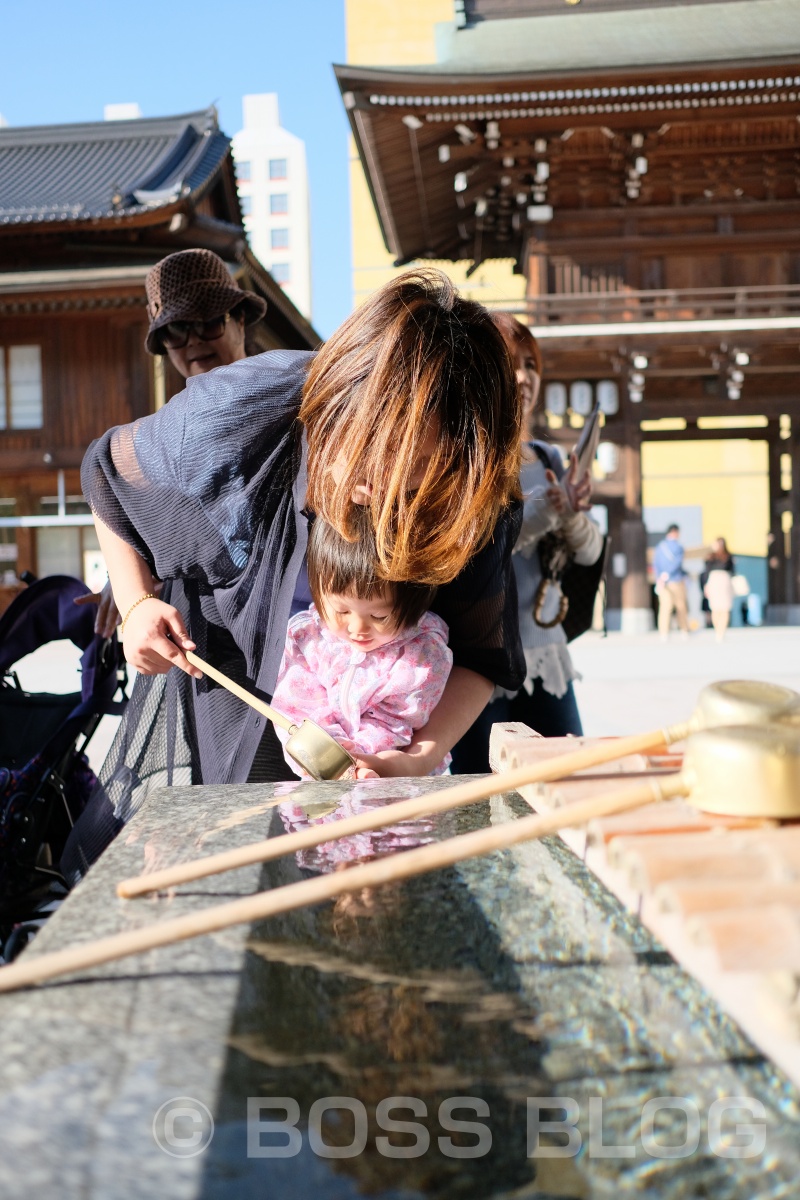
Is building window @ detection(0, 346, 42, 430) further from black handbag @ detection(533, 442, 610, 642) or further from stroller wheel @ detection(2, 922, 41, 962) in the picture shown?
stroller wheel @ detection(2, 922, 41, 962)

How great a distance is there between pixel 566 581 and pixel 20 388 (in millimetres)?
12933

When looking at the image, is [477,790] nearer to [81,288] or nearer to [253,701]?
[253,701]

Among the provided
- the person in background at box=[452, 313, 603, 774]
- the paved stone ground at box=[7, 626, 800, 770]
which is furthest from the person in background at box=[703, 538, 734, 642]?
the person in background at box=[452, 313, 603, 774]

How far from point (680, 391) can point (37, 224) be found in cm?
933

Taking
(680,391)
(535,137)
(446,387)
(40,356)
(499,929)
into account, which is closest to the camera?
(499,929)

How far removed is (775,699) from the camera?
0.87 m

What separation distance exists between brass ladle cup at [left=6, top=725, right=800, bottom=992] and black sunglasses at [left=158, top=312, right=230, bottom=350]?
6.74 feet

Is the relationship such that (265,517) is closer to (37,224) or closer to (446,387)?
(446,387)

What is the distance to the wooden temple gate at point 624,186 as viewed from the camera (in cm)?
1145

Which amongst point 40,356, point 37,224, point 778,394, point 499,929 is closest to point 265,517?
point 499,929

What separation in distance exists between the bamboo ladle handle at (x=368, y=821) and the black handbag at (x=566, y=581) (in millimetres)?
1928

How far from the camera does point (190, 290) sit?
102 inches

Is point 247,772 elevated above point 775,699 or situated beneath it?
situated beneath

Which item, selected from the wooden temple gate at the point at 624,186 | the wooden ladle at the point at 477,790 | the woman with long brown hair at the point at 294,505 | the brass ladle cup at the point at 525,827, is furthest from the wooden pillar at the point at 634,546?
the brass ladle cup at the point at 525,827
